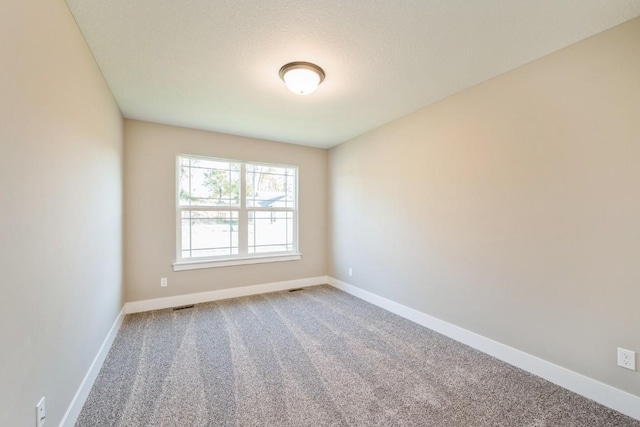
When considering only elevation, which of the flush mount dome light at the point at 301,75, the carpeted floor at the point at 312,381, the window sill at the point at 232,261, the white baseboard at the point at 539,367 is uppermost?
the flush mount dome light at the point at 301,75

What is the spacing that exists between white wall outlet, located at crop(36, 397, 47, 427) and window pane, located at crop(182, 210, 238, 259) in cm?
268

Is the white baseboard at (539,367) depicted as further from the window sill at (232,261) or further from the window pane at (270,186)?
the window pane at (270,186)

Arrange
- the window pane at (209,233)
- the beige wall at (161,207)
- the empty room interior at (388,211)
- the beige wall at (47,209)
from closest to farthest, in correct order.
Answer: the beige wall at (47,209)
the empty room interior at (388,211)
the beige wall at (161,207)
the window pane at (209,233)

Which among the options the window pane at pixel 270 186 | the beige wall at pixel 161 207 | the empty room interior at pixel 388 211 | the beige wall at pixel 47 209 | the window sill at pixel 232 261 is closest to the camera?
the beige wall at pixel 47 209

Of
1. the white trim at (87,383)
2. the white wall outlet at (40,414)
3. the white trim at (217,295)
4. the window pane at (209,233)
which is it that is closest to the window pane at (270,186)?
the window pane at (209,233)

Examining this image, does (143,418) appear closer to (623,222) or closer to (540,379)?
(540,379)

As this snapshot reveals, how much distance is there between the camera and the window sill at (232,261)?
3830 mm

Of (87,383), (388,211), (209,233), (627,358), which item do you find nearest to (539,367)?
(627,358)

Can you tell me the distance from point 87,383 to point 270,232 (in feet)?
9.62

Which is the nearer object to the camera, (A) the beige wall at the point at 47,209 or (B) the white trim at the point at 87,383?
(A) the beige wall at the point at 47,209

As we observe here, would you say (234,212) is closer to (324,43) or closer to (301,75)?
(301,75)

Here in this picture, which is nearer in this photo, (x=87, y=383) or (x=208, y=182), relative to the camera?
(x=87, y=383)

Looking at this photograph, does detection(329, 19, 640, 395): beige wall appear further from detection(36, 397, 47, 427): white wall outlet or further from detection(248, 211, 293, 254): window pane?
detection(36, 397, 47, 427): white wall outlet

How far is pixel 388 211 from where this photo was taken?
145 inches
